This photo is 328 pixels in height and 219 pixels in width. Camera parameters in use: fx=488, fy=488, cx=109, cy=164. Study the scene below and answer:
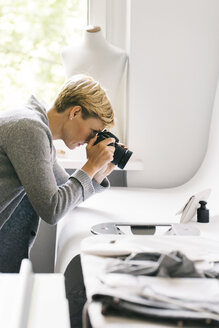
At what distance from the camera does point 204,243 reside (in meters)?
0.80

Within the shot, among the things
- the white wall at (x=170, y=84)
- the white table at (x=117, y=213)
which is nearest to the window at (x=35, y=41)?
the white wall at (x=170, y=84)

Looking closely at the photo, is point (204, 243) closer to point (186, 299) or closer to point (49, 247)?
point (186, 299)

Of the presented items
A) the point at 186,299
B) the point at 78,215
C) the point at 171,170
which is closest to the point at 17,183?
the point at 78,215

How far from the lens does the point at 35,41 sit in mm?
2295

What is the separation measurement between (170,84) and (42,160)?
1.01 metres

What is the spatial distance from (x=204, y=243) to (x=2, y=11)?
1824 mm

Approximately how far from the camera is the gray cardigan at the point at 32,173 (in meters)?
1.20

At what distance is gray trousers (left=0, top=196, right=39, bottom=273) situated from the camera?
1.42 m

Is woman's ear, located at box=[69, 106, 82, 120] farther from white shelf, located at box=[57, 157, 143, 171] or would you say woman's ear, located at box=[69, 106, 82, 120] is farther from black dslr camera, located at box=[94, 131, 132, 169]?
white shelf, located at box=[57, 157, 143, 171]

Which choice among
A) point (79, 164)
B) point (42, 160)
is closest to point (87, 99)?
point (42, 160)

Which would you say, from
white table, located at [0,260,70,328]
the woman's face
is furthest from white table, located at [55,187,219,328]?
white table, located at [0,260,70,328]

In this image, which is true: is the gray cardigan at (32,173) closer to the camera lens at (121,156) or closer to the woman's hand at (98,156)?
the woman's hand at (98,156)

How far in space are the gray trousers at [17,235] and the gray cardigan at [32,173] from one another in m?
0.08

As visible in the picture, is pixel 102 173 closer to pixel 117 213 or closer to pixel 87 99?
pixel 117 213
